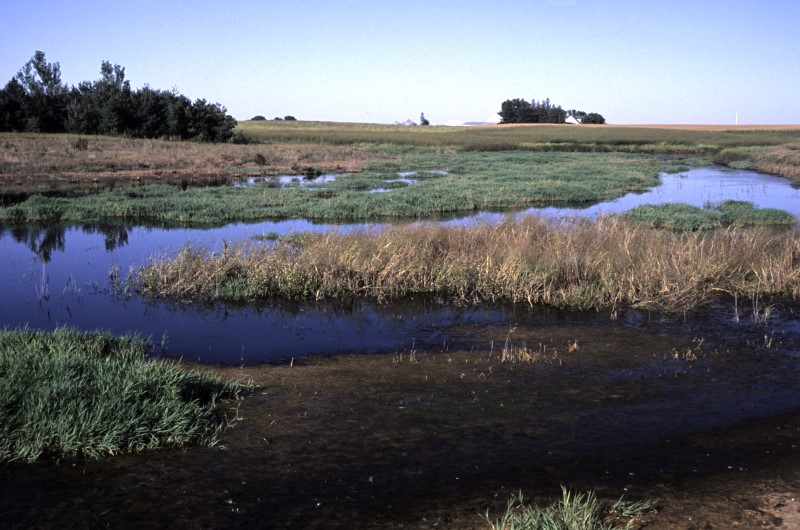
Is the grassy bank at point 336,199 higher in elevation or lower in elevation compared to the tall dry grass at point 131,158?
lower

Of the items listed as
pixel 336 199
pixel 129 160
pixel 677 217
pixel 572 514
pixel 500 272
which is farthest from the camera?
pixel 129 160

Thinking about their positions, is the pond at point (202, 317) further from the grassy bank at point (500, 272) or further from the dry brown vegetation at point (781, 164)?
the dry brown vegetation at point (781, 164)

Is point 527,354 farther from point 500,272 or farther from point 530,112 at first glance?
point 530,112

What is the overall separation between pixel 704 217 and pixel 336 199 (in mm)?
11962

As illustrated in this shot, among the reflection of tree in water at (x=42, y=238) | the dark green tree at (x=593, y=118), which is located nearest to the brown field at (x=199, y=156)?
the reflection of tree in water at (x=42, y=238)

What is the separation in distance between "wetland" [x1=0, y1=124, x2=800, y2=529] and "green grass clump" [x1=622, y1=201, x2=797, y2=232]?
5.17m

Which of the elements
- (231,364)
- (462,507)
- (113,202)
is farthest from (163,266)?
(113,202)

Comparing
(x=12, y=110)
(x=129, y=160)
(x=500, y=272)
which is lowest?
(x=500, y=272)

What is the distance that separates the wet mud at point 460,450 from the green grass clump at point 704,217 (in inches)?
433

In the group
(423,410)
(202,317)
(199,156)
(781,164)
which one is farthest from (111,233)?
(781,164)

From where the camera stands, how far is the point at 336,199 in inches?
961

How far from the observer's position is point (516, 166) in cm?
4266

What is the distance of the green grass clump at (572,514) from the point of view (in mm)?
4410

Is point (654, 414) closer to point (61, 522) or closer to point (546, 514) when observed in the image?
point (546, 514)
